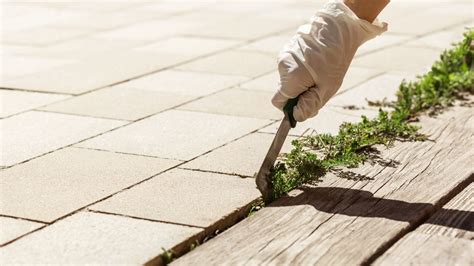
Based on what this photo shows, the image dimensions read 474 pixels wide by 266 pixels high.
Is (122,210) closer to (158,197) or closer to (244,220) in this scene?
(158,197)

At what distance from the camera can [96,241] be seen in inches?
132

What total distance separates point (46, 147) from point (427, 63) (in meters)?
3.08

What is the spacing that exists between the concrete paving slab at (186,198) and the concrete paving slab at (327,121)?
863 mm

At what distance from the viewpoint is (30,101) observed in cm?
577

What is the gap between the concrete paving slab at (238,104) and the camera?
547cm

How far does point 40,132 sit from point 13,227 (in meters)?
1.55

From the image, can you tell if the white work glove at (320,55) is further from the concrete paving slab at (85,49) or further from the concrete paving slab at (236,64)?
the concrete paving slab at (85,49)

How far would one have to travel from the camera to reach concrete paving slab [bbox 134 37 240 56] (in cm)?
742

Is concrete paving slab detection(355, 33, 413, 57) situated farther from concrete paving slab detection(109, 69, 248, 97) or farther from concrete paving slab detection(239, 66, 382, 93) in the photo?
concrete paving slab detection(109, 69, 248, 97)

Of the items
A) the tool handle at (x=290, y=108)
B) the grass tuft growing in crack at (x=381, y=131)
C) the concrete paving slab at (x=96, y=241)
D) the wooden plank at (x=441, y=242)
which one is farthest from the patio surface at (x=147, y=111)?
Result: the wooden plank at (x=441, y=242)

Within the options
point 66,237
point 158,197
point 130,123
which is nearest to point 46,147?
point 130,123

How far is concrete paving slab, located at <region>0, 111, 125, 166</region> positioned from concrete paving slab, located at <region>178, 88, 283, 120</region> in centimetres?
58

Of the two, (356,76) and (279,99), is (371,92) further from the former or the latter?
(279,99)

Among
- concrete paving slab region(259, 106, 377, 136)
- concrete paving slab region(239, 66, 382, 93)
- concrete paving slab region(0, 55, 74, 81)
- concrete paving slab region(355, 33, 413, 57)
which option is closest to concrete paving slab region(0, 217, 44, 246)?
concrete paving slab region(259, 106, 377, 136)
